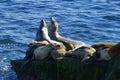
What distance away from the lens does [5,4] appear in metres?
A: 27.1

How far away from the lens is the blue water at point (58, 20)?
747 inches

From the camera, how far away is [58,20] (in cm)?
2314

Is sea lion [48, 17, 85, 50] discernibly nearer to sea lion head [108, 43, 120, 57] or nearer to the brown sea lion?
the brown sea lion

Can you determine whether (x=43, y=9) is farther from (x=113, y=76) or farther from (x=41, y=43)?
(x=113, y=76)

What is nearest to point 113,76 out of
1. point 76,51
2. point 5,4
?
point 76,51

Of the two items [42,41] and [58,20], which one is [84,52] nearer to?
[42,41]

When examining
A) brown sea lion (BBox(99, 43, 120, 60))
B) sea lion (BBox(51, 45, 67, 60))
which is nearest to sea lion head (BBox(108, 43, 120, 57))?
brown sea lion (BBox(99, 43, 120, 60))

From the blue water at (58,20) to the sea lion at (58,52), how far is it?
265 cm

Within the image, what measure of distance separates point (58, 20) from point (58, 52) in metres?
10.2

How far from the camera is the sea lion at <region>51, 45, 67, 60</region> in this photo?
12945mm

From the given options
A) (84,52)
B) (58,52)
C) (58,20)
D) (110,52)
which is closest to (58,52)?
(58,52)

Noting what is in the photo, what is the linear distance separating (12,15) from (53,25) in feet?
27.9

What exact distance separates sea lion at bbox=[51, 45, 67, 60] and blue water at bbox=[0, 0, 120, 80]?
Result: 8.68 ft

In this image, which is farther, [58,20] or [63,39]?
[58,20]
